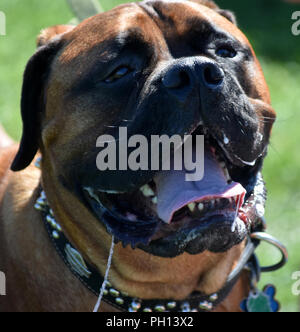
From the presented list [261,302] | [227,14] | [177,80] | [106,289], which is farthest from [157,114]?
[261,302]

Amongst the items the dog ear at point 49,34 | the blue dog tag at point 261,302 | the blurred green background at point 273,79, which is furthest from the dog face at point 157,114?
the blurred green background at point 273,79

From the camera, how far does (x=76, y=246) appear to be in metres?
3.06

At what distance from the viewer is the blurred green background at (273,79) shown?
519 centimetres

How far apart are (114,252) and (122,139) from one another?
566 mm

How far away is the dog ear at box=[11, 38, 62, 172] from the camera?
3.10 m

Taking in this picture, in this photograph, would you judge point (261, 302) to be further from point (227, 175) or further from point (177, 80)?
point (177, 80)

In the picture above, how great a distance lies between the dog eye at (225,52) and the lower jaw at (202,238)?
0.77m

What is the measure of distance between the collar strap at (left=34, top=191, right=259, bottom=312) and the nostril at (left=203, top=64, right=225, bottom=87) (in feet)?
3.24

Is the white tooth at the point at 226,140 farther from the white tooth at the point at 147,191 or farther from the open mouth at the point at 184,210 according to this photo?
the white tooth at the point at 147,191

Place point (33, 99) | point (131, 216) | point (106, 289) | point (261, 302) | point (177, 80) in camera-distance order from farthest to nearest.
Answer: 1. point (261, 302)
2. point (33, 99)
3. point (106, 289)
4. point (131, 216)
5. point (177, 80)

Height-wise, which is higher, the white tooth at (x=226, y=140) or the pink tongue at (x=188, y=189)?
the white tooth at (x=226, y=140)

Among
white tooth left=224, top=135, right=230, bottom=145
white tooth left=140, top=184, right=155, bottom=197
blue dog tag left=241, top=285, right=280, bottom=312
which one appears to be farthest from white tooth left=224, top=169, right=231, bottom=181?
blue dog tag left=241, top=285, right=280, bottom=312

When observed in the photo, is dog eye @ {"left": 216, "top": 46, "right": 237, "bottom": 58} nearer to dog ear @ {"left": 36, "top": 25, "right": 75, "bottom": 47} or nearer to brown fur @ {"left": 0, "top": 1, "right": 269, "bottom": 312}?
brown fur @ {"left": 0, "top": 1, "right": 269, "bottom": 312}

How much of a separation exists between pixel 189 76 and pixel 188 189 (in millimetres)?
462
